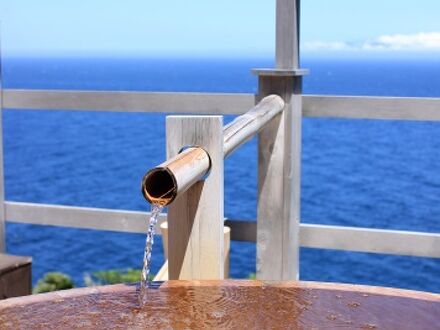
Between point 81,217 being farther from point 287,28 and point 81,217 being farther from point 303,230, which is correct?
point 287,28

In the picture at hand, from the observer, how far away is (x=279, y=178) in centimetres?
→ 284

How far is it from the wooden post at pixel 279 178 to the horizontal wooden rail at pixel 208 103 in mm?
94

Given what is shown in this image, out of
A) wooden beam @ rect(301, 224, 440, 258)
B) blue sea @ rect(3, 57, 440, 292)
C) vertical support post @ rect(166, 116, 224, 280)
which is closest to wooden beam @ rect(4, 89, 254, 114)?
wooden beam @ rect(301, 224, 440, 258)

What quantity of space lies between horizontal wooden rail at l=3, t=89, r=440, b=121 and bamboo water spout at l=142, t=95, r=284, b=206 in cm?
48

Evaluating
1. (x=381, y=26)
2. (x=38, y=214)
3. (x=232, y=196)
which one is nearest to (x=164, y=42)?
(x=381, y=26)

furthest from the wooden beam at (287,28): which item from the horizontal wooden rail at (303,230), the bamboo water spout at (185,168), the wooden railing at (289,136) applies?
the horizontal wooden rail at (303,230)

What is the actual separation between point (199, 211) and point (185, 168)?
0.94 ft

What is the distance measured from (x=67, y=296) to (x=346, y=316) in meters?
0.53

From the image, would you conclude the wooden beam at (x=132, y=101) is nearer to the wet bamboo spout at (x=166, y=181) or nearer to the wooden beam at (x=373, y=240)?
the wooden beam at (x=373, y=240)

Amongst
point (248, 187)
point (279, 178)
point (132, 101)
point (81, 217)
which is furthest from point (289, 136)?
point (248, 187)

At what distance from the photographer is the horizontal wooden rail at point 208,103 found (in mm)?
2773

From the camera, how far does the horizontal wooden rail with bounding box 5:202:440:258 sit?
2805 mm

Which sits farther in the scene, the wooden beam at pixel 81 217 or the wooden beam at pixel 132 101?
the wooden beam at pixel 81 217

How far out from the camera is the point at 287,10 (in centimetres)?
271
